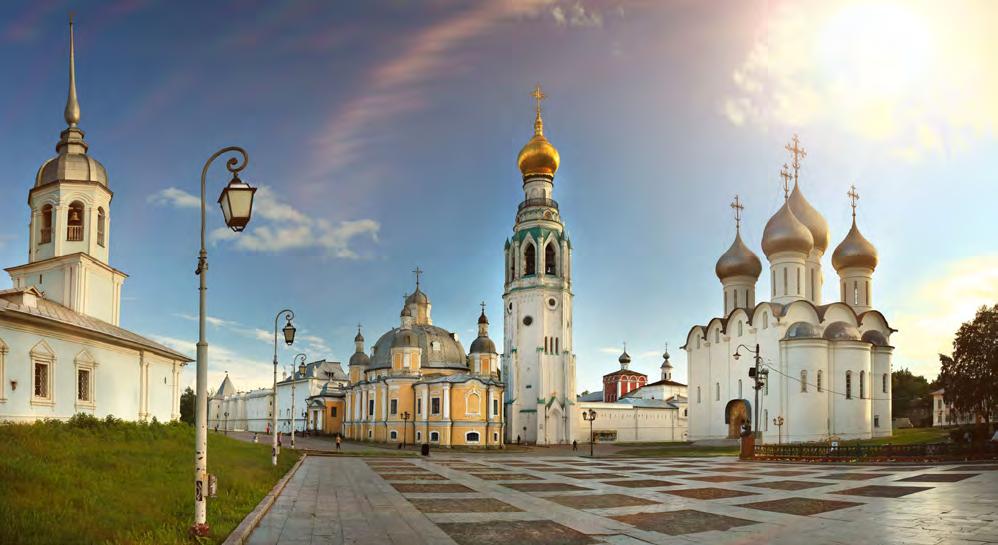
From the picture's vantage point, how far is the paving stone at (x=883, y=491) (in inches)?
738

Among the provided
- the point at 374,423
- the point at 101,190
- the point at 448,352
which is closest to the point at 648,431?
the point at 448,352

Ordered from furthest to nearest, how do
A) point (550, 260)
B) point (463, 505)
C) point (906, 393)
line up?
point (906, 393) → point (550, 260) → point (463, 505)

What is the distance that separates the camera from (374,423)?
234 ft

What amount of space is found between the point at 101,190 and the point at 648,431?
216 ft

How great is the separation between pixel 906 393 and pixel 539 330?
168 feet

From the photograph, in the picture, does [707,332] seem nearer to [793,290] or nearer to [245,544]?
[793,290]

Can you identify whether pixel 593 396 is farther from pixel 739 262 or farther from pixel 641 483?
pixel 641 483

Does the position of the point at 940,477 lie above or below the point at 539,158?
below

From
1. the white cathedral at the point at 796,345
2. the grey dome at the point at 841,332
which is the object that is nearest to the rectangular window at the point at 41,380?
the white cathedral at the point at 796,345

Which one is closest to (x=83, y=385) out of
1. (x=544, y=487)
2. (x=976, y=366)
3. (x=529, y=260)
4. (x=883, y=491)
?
(x=544, y=487)

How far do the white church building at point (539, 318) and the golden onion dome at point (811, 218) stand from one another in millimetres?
21286

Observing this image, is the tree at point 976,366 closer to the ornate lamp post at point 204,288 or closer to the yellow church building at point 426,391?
the yellow church building at point 426,391

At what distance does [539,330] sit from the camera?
237ft

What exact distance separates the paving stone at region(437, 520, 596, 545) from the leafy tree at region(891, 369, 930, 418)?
297ft
